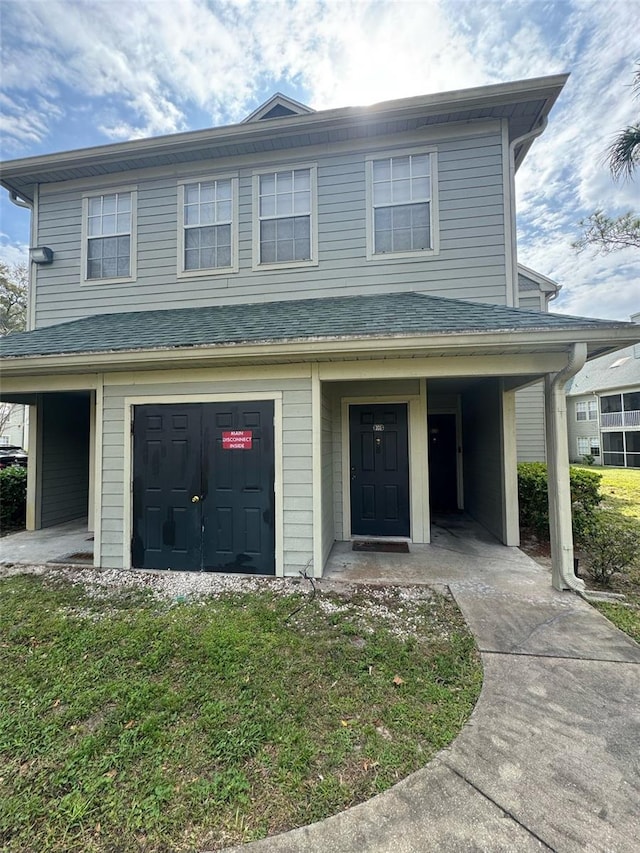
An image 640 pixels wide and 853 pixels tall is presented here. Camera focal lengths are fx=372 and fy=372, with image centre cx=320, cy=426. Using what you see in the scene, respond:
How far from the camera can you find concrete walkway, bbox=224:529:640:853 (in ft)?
5.08

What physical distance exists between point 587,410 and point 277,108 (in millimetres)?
23084

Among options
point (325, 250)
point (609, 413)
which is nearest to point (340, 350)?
point (325, 250)

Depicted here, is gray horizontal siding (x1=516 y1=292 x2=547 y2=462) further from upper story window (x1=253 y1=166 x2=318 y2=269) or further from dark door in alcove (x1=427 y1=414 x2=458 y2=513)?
upper story window (x1=253 y1=166 x2=318 y2=269)

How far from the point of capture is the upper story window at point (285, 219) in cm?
612

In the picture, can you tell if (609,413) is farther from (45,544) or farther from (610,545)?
(45,544)

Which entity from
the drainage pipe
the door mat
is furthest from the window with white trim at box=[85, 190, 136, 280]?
the door mat

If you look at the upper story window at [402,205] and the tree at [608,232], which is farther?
the tree at [608,232]

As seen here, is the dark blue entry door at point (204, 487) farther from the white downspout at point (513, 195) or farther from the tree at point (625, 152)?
the tree at point (625, 152)

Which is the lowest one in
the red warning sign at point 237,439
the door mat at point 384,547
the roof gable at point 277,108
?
the door mat at point 384,547

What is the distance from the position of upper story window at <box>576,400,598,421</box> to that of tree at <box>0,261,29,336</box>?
99.1 ft

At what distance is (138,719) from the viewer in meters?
2.26

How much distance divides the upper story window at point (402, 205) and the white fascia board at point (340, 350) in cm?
268

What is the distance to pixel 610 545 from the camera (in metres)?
5.24

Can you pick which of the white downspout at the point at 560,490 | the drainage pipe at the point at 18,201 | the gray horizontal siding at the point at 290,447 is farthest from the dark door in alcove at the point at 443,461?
the drainage pipe at the point at 18,201
